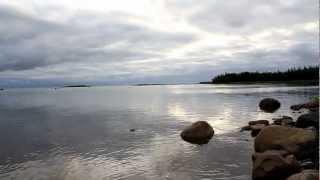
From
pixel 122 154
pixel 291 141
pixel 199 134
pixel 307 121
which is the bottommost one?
pixel 122 154

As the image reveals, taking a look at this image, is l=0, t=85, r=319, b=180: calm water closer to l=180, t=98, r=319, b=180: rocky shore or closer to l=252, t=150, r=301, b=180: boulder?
l=180, t=98, r=319, b=180: rocky shore

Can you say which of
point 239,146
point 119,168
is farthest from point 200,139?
point 119,168

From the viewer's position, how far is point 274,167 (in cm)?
1666

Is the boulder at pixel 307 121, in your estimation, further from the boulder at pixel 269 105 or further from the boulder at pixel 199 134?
the boulder at pixel 269 105

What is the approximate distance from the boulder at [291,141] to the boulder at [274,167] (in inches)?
122

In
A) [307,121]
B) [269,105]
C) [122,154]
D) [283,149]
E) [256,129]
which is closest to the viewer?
[283,149]

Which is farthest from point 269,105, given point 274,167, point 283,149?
point 274,167

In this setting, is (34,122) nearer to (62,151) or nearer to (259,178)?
(62,151)

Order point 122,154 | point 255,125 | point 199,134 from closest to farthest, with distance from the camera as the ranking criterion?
point 122,154 → point 199,134 → point 255,125

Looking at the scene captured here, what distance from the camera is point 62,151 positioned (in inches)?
1011

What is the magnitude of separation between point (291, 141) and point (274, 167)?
429 centimetres

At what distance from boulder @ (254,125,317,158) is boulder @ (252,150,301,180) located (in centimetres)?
311

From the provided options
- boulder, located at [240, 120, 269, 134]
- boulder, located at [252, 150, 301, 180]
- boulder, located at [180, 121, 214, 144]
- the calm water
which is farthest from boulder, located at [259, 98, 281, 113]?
boulder, located at [252, 150, 301, 180]

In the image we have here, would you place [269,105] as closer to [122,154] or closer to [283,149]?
[122,154]
